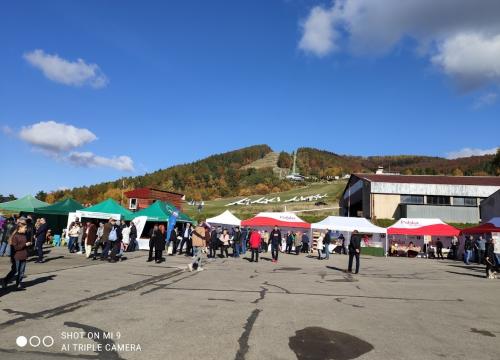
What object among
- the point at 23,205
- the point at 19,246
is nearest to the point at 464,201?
the point at 23,205

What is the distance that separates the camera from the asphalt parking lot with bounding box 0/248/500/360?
5398 mm

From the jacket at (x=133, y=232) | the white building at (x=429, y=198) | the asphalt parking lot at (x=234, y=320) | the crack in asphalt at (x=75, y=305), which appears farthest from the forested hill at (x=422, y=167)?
the crack in asphalt at (x=75, y=305)

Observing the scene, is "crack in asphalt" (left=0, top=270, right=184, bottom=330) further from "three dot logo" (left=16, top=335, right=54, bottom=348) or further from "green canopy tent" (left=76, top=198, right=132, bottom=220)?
"green canopy tent" (left=76, top=198, right=132, bottom=220)

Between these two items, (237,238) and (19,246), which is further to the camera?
(237,238)

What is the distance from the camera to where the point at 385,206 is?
172 feet

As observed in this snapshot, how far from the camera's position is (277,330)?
6.54 m

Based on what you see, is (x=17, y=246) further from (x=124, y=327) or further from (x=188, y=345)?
(x=188, y=345)

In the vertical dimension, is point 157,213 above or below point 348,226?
below

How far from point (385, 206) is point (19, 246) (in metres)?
48.5

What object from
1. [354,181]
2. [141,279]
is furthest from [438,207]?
[141,279]

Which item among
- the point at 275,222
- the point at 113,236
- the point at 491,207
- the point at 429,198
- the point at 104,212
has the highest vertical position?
the point at 429,198

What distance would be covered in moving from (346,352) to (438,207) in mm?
50309

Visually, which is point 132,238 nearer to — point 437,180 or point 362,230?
point 362,230

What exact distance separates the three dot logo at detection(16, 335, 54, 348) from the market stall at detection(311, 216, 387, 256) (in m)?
28.0
